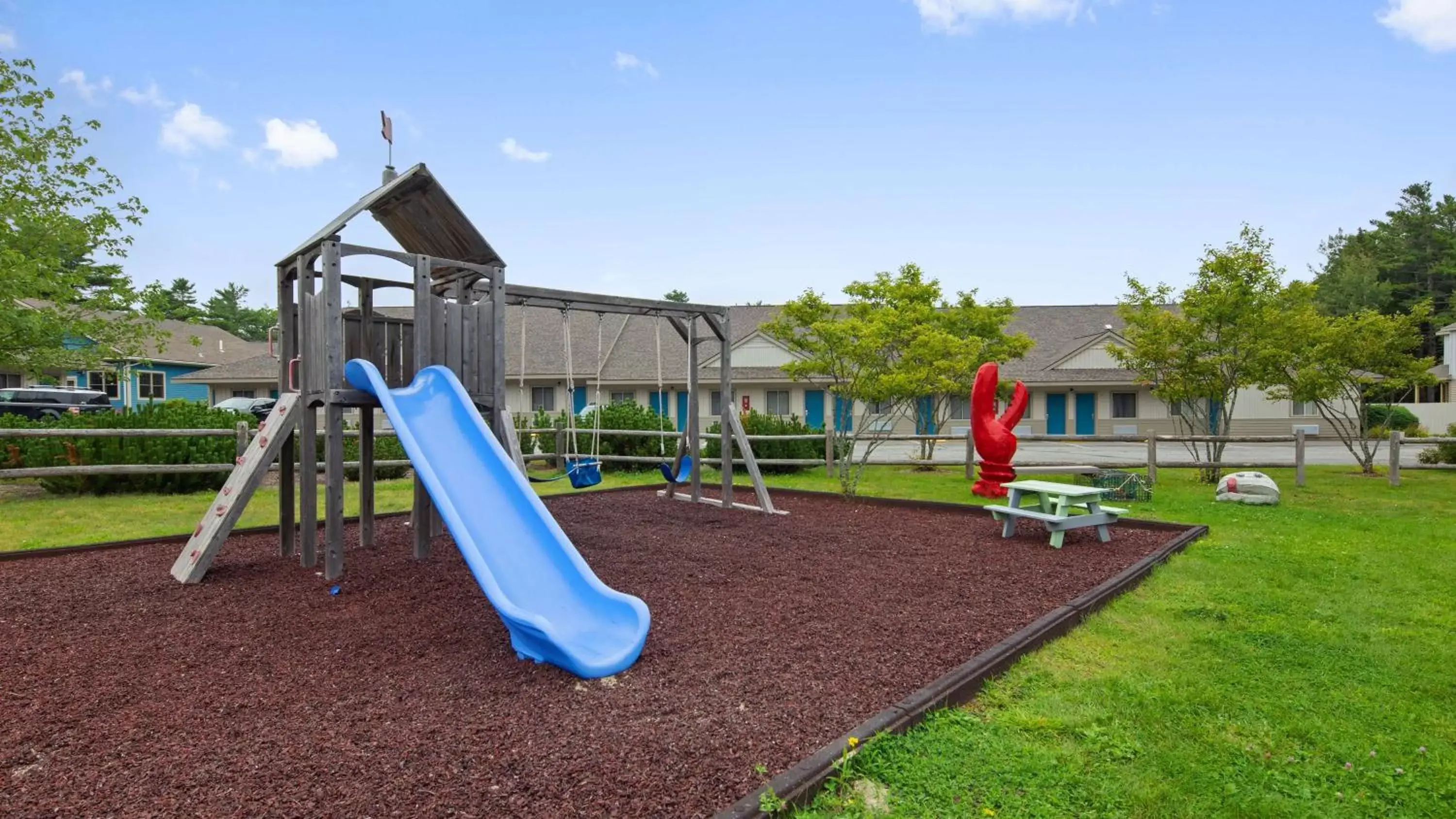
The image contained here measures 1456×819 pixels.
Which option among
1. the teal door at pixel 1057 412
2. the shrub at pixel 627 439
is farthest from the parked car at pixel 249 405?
the teal door at pixel 1057 412

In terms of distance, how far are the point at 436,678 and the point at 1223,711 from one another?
371cm

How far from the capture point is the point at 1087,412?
28.9 metres

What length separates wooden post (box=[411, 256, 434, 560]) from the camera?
19.6 feet

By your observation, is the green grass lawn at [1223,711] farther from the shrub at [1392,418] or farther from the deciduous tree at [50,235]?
the shrub at [1392,418]

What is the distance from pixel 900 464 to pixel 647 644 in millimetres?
12318

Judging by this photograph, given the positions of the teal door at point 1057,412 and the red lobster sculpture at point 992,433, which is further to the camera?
the teal door at point 1057,412

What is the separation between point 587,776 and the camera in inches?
106

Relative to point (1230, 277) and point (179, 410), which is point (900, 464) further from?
point (179, 410)

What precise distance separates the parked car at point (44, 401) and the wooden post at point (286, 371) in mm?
22812

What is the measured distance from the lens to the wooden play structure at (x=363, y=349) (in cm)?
563

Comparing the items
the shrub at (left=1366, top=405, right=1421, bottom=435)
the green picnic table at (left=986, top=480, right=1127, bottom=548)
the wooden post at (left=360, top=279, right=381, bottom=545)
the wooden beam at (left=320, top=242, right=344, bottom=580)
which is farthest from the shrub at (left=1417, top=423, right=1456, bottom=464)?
the wooden beam at (left=320, top=242, right=344, bottom=580)

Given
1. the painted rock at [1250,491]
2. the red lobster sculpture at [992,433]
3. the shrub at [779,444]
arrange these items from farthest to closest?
1. the shrub at [779,444]
2. the red lobster sculpture at [992,433]
3. the painted rock at [1250,491]

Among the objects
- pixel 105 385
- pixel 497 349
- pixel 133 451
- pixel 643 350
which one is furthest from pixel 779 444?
pixel 105 385

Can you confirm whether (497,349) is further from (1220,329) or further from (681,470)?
(1220,329)
